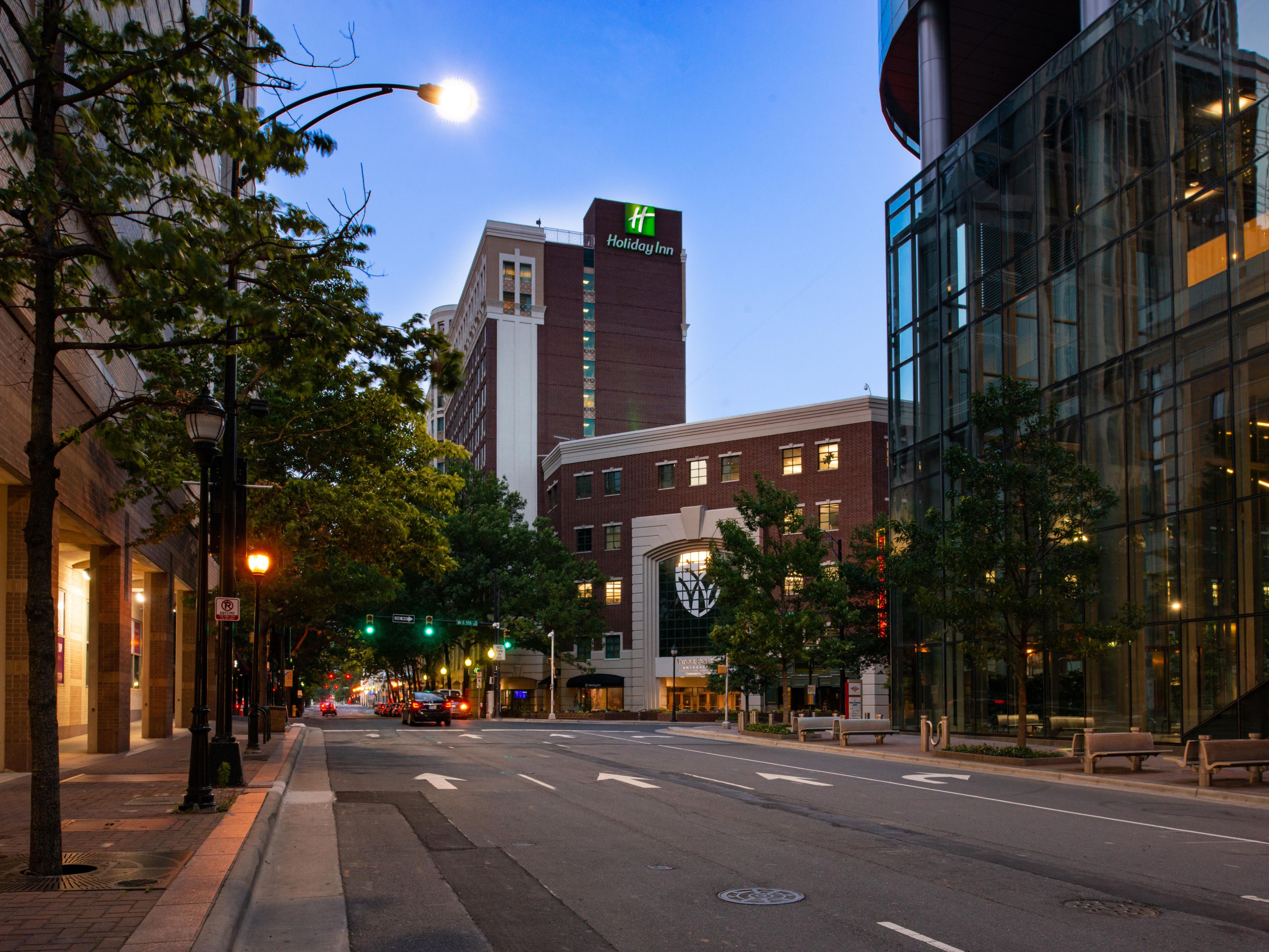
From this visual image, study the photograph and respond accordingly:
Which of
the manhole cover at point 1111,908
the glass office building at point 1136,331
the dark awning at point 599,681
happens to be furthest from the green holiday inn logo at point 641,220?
the manhole cover at point 1111,908

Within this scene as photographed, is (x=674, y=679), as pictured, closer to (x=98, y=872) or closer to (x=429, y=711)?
→ (x=429, y=711)

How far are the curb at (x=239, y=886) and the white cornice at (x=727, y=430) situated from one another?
1964 inches

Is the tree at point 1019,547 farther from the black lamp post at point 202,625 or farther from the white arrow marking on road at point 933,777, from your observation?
the black lamp post at point 202,625

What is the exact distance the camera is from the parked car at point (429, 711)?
4838 centimetres

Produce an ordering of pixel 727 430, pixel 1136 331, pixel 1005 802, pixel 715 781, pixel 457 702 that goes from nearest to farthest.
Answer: pixel 1005 802, pixel 715 781, pixel 1136 331, pixel 457 702, pixel 727 430

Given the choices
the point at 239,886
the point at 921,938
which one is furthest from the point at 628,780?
the point at 921,938

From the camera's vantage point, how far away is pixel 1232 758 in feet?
61.2

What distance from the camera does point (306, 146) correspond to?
9945mm

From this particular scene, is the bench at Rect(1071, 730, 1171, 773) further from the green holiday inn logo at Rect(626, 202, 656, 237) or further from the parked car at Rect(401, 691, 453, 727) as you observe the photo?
the green holiday inn logo at Rect(626, 202, 656, 237)

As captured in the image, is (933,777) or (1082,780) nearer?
(1082,780)

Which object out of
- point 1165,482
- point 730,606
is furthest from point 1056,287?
point 730,606

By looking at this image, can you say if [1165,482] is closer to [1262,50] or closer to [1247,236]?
[1247,236]

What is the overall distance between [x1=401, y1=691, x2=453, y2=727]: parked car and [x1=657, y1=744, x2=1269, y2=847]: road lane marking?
2368cm

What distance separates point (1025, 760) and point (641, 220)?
80.1 metres
